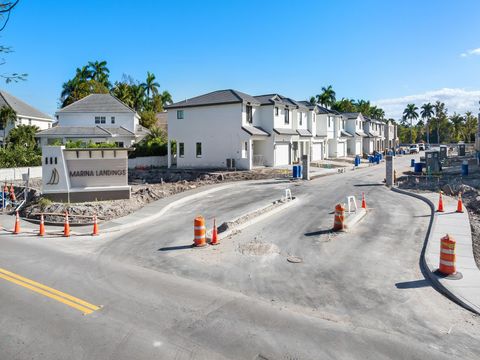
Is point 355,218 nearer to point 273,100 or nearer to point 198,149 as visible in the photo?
point 273,100

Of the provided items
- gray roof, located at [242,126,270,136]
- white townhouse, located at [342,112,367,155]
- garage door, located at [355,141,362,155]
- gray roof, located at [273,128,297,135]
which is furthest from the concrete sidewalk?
garage door, located at [355,141,362,155]

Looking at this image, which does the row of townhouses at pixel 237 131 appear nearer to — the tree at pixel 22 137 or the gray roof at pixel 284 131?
the gray roof at pixel 284 131

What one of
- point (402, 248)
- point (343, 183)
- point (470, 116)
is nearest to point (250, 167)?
point (343, 183)

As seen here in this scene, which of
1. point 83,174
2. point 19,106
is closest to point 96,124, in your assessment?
point 19,106

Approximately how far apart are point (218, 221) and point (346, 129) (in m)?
56.4

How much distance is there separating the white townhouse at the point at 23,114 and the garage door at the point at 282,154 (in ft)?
122

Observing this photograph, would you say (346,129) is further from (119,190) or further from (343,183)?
(119,190)

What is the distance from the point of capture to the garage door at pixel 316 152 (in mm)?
52309

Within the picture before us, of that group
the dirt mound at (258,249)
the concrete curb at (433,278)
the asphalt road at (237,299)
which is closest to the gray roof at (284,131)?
the asphalt road at (237,299)

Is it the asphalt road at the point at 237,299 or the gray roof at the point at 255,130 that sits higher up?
the gray roof at the point at 255,130

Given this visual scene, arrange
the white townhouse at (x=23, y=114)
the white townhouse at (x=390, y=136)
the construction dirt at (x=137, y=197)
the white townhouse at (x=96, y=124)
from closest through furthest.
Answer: the construction dirt at (x=137, y=197) → the white townhouse at (x=96, y=124) → the white townhouse at (x=23, y=114) → the white townhouse at (x=390, y=136)

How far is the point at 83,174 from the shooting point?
21672 millimetres

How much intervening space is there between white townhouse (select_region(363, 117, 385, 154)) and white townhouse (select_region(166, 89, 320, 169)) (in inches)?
1340

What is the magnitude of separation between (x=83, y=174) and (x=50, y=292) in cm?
1383
